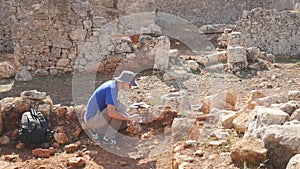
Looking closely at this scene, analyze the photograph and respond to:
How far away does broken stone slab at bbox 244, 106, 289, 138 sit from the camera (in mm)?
4004

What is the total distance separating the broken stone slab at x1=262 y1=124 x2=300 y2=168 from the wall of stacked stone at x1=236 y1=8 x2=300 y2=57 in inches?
367

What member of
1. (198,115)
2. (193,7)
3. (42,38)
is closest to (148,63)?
(42,38)

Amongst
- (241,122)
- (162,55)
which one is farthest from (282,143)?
(162,55)

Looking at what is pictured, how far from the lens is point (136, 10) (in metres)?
15.8

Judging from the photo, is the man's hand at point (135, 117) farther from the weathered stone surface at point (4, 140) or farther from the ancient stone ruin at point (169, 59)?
the weathered stone surface at point (4, 140)

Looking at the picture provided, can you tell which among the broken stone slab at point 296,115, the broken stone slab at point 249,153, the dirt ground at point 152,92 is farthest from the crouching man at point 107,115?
the broken stone slab at point 296,115

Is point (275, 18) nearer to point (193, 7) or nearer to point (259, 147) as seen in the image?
point (193, 7)

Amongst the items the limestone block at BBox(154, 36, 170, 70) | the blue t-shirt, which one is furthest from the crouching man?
the limestone block at BBox(154, 36, 170, 70)

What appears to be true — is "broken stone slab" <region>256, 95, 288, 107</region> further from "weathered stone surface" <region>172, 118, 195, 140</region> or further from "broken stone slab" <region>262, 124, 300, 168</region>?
"broken stone slab" <region>262, 124, 300, 168</region>

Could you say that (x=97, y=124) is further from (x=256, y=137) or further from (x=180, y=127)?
(x=256, y=137)

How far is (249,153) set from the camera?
12.2 ft

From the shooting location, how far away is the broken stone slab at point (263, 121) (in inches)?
158

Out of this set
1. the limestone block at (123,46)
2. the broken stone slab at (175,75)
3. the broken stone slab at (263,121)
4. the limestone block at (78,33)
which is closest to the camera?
the broken stone slab at (263,121)

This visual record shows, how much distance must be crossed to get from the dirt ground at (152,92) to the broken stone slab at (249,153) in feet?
0.38
